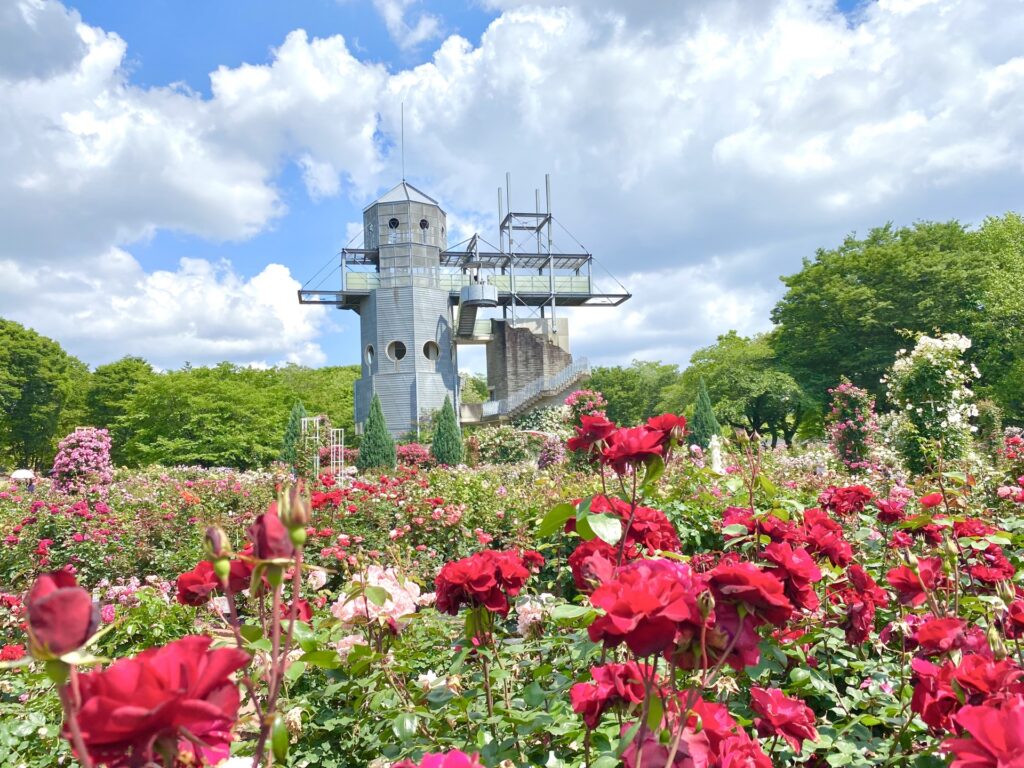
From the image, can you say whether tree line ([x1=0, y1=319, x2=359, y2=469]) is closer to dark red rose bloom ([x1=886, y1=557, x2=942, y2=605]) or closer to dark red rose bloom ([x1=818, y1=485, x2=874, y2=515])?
dark red rose bloom ([x1=818, y1=485, x2=874, y2=515])

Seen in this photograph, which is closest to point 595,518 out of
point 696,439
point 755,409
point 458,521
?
point 458,521

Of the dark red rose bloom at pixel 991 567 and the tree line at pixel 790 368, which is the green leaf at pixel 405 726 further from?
the tree line at pixel 790 368

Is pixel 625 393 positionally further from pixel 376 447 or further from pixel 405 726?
pixel 405 726

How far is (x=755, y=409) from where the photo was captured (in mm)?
30000

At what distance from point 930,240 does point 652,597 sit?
33.5 meters

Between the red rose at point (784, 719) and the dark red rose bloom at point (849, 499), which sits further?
the dark red rose bloom at point (849, 499)

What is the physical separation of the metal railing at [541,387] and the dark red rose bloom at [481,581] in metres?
26.0

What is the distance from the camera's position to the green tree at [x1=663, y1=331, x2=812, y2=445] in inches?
1105

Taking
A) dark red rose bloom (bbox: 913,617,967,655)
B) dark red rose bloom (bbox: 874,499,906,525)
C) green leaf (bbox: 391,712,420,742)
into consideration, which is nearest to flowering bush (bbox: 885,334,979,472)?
dark red rose bloom (bbox: 874,499,906,525)

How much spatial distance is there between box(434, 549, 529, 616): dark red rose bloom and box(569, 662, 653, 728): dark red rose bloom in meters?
0.43

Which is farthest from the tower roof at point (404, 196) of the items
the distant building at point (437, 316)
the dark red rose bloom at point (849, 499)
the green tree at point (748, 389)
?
the dark red rose bloom at point (849, 499)

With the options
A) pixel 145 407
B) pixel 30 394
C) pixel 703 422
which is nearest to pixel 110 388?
pixel 30 394

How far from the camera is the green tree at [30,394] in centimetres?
3297

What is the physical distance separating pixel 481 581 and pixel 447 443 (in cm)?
2070
